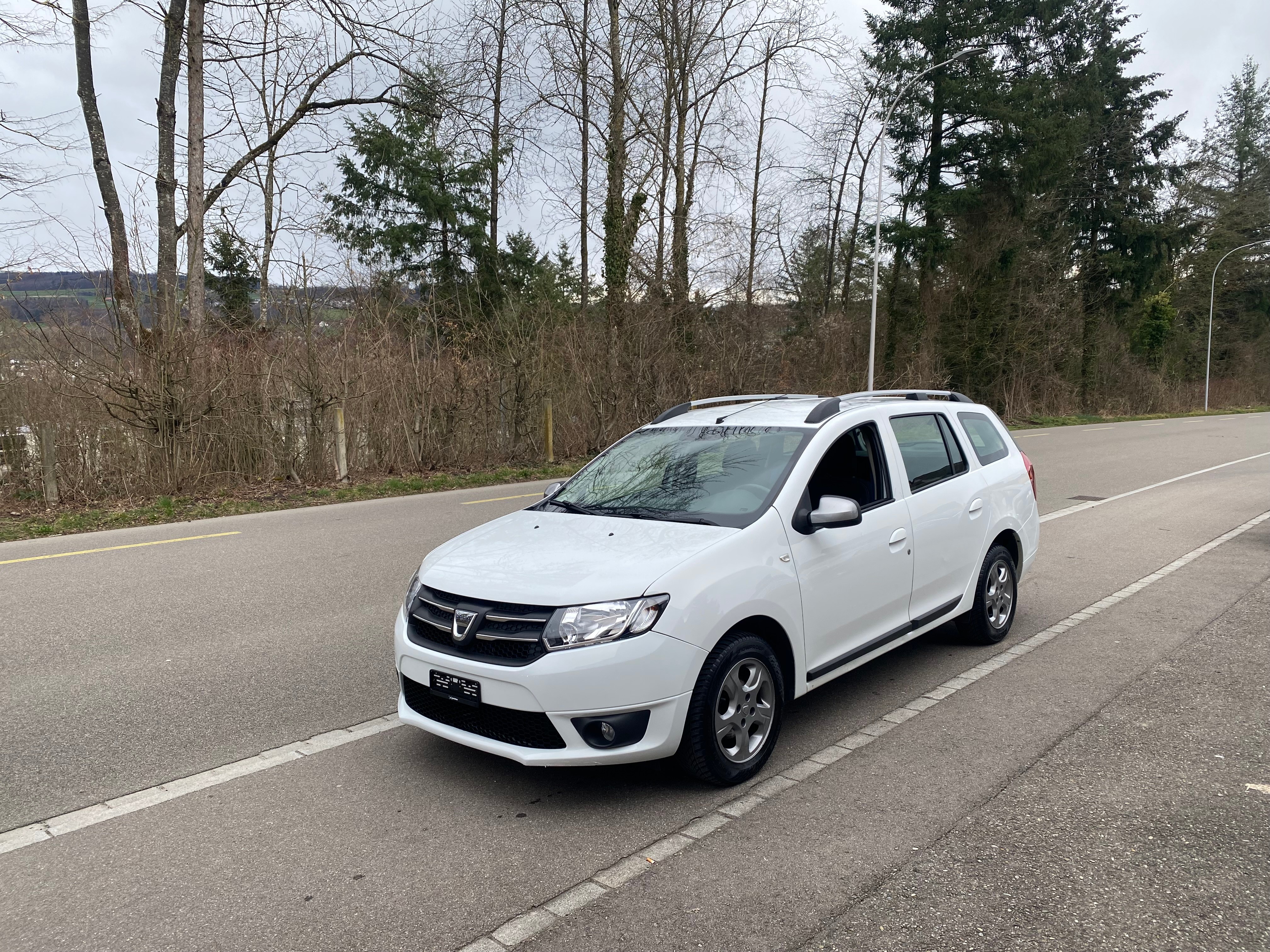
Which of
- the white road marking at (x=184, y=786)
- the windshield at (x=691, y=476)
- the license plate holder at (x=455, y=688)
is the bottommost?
the white road marking at (x=184, y=786)

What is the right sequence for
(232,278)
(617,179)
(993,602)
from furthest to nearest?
(232,278) → (617,179) → (993,602)

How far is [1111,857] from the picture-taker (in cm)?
326

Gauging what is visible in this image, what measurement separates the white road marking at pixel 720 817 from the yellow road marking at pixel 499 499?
7861 millimetres

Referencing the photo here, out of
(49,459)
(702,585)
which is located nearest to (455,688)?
(702,585)

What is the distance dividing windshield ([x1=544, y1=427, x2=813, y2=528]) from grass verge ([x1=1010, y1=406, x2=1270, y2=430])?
28.4m

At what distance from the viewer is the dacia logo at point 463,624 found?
3.66 metres

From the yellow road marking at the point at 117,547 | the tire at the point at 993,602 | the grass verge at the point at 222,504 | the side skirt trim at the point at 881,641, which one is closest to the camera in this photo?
the side skirt trim at the point at 881,641

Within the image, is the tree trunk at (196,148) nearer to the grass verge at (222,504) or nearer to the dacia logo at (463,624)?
the grass verge at (222,504)

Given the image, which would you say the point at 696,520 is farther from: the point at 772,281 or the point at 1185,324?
the point at 1185,324

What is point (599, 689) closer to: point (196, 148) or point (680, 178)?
point (196, 148)

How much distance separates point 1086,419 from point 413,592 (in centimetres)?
3805

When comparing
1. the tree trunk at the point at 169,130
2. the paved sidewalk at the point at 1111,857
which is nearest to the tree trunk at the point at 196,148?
the tree trunk at the point at 169,130

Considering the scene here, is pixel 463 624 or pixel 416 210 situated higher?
pixel 416 210

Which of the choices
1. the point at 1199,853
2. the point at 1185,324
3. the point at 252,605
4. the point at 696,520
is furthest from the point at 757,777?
the point at 1185,324
